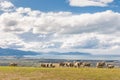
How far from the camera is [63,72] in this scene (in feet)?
199

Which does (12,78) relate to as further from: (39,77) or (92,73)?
(92,73)

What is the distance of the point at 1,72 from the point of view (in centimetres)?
5988

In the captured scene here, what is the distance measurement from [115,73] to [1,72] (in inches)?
767

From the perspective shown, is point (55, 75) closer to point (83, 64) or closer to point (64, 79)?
point (64, 79)

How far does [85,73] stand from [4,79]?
14.0m

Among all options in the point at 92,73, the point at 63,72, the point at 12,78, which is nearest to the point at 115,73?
the point at 92,73

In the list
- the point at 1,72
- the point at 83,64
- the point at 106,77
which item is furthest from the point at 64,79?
the point at 83,64

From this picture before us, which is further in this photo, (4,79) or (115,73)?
(115,73)

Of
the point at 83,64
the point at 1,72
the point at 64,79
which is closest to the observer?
the point at 64,79

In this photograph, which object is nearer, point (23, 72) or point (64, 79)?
point (64, 79)

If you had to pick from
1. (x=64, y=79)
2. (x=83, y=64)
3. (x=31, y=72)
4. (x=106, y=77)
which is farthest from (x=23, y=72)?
(x=83, y=64)

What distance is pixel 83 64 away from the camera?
86.1 meters

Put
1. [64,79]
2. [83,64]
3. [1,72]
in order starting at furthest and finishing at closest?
[83,64] → [1,72] → [64,79]

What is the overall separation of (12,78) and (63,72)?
9552mm
